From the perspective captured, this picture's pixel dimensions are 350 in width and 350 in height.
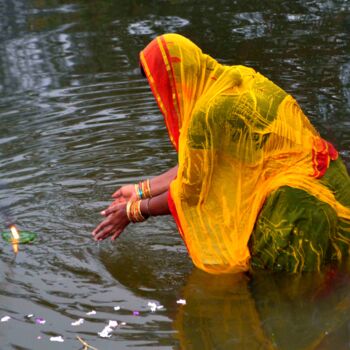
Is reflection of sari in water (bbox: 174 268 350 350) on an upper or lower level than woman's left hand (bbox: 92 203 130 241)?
lower

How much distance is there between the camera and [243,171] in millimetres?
3852

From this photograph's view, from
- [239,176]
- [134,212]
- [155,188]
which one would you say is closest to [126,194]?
[155,188]

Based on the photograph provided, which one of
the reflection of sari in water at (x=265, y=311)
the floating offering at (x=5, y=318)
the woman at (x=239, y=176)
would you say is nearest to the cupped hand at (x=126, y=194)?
the woman at (x=239, y=176)

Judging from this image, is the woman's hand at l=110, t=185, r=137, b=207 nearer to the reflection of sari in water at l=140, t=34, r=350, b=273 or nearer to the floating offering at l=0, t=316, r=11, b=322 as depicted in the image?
the reflection of sari in water at l=140, t=34, r=350, b=273

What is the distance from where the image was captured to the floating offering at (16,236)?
460 centimetres

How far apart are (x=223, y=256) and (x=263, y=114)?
752mm

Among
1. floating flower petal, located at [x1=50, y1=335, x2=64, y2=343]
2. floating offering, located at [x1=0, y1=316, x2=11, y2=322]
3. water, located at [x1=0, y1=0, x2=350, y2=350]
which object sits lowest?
water, located at [x1=0, y1=0, x2=350, y2=350]

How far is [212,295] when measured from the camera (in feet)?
12.8

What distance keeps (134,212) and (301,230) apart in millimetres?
832

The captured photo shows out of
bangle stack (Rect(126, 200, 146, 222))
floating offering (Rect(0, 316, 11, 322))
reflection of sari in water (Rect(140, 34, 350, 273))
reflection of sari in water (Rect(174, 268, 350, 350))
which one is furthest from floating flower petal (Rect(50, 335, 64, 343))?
reflection of sari in water (Rect(140, 34, 350, 273))

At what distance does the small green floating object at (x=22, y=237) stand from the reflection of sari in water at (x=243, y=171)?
1111 mm

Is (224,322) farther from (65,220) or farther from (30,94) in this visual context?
(30,94)

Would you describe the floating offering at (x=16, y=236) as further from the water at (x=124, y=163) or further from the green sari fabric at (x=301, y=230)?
the green sari fabric at (x=301, y=230)

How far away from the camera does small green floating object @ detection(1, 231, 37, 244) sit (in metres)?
4.61
